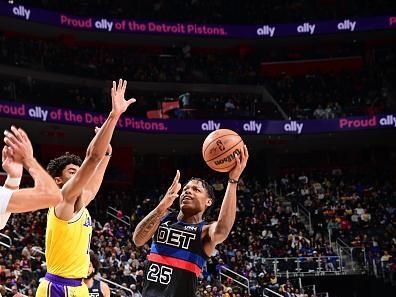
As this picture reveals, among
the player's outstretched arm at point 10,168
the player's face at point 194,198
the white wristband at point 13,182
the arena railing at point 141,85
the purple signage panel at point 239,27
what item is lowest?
the white wristband at point 13,182

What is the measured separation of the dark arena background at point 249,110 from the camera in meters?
22.5

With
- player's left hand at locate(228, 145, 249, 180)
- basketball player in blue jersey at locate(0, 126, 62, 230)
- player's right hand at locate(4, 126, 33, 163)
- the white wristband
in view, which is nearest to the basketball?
player's left hand at locate(228, 145, 249, 180)

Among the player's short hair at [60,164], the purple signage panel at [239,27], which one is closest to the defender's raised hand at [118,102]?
the player's short hair at [60,164]

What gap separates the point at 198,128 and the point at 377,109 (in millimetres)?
7678

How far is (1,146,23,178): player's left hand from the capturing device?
13.3ft

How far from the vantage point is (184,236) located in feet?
19.1

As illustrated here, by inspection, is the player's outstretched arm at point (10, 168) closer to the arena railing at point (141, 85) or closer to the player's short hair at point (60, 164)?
the player's short hair at point (60, 164)

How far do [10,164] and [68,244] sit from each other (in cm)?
159

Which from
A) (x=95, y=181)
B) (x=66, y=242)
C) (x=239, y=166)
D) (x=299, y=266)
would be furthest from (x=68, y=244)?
(x=299, y=266)

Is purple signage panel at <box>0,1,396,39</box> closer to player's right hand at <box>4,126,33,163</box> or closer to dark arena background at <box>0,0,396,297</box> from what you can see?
dark arena background at <box>0,0,396,297</box>

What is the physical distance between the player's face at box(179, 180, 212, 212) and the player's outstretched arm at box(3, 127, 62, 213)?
2098mm

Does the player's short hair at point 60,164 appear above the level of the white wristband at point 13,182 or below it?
above

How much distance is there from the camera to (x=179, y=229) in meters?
5.88

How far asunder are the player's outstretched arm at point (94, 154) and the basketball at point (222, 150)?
1283 mm
